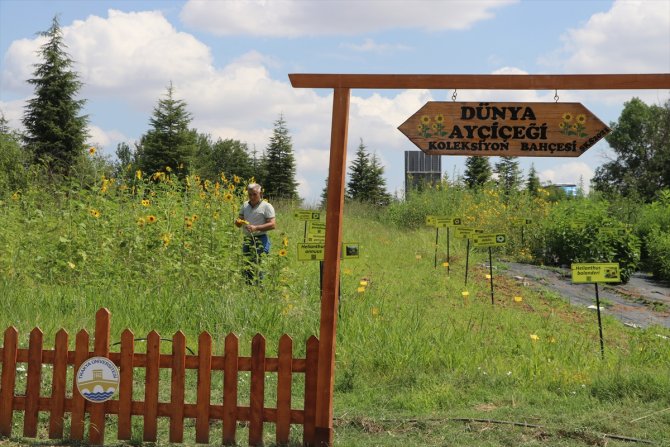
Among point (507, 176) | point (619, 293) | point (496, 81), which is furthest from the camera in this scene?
point (507, 176)

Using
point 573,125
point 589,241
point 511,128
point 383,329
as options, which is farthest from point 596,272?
point 589,241

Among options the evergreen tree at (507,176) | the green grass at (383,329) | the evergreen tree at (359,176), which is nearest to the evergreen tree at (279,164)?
the evergreen tree at (359,176)

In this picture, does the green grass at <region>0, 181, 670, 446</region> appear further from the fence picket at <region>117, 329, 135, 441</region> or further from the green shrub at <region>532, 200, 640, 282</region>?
the green shrub at <region>532, 200, 640, 282</region>

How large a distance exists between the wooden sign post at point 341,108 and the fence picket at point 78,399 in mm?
1510

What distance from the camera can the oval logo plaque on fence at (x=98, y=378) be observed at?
201 inches

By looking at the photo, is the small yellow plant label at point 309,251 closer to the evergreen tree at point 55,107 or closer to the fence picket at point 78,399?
the fence picket at point 78,399

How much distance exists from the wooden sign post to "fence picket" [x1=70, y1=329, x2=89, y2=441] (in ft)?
4.96

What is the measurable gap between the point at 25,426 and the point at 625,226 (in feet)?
43.3

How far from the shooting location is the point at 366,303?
880 cm

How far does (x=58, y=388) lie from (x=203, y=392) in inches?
37.3

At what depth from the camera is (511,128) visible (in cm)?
505

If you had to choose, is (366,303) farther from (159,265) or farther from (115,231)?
(115,231)

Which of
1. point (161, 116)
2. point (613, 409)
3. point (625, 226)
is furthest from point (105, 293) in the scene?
point (161, 116)

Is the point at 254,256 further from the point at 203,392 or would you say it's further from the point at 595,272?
the point at 203,392
